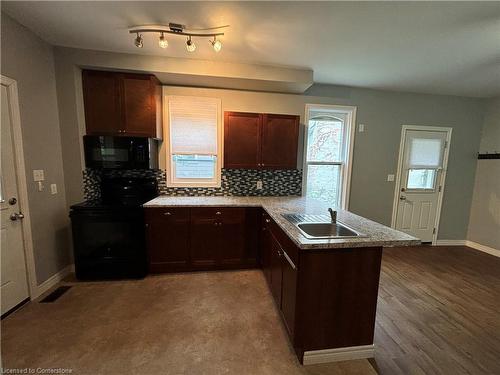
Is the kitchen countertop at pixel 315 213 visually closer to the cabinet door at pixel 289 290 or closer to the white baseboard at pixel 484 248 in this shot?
the cabinet door at pixel 289 290

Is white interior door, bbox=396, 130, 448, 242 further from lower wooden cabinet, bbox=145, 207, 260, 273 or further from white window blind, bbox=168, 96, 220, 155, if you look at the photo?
white window blind, bbox=168, 96, 220, 155

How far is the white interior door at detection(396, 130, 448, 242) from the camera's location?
151 inches

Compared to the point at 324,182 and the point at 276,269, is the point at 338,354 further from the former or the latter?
the point at 324,182

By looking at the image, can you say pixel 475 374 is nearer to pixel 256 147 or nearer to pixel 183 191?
pixel 256 147

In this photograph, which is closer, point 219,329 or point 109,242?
point 219,329

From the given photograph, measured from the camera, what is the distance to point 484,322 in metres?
2.11

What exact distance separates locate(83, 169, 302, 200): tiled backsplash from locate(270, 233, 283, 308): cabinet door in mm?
1184

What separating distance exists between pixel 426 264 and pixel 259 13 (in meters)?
3.94

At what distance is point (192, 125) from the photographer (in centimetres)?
316

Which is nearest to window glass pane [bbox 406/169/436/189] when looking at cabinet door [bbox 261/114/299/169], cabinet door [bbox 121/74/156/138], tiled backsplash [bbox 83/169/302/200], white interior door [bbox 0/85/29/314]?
tiled backsplash [bbox 83/169/302/200]

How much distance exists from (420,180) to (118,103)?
4897mm

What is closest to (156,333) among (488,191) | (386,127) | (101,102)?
(101,102)

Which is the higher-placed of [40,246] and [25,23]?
[25,23]

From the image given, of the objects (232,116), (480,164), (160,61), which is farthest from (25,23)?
(480,164)
